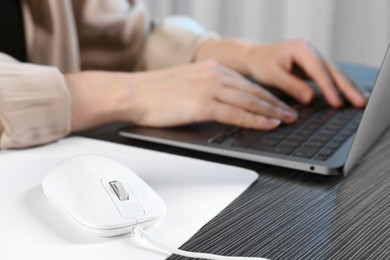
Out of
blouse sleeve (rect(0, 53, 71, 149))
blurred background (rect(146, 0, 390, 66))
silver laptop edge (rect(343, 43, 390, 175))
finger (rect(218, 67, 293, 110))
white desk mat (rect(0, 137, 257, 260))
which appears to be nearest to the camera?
white desk mat (rect(0, 137, 257, 260))

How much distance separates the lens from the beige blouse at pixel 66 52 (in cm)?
63

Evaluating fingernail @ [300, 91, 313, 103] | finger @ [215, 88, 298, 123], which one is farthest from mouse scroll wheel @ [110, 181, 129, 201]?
fingernail @ [300, 91, 313, 103]

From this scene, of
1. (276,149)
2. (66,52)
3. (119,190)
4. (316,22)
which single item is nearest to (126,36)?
(66,52)

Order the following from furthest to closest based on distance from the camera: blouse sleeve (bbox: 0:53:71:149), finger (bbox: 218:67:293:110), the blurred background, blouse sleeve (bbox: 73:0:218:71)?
the blurred background → blouse sleeve (bbox: 73:0:218:71) → finger (bbox: 218:67:293:110) → blouse sleeve (bbox: 0:53:71:149)

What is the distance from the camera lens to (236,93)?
2.40 ft

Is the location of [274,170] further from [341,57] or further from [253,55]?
[341,57]

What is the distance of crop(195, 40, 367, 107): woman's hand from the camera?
2.71 ft

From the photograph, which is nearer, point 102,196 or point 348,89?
point 102,196

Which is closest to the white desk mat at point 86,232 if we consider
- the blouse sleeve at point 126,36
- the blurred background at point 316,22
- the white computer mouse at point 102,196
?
the white computer mouse at point 102,196

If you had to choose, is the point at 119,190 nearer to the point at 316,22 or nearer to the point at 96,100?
the point at 96,100

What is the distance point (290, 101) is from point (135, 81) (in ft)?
0.74

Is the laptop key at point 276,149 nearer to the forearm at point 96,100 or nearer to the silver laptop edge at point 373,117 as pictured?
the silver laptop edge at point 373,117

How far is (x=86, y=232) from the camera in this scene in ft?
1.43

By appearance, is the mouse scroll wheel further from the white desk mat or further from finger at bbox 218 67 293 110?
finger at bbox 218 67 293 110
